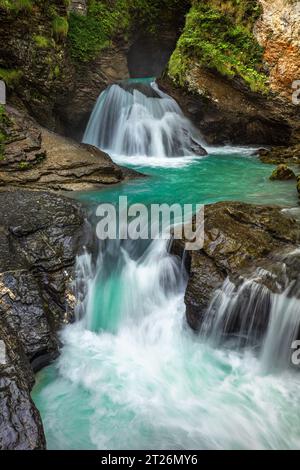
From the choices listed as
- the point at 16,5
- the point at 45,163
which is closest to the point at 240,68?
the point at 16,5

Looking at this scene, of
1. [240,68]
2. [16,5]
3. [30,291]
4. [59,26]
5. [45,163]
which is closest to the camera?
[30,291]

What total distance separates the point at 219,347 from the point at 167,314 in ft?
2.80

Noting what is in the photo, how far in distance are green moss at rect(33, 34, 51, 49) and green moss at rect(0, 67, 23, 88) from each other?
72cm

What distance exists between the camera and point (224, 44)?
453 inches

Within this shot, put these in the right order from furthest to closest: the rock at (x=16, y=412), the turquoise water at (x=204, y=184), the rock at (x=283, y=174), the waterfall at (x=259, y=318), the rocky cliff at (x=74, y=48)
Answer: the rocky cliff at (x=74, y=48) < the rock at (x=283, y=174) < the turquoise water at (x=204, y=184) < the waterfall at (x=259, y=318) < the rock at (x=16, y=412)

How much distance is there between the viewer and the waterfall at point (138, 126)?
11.4 metres

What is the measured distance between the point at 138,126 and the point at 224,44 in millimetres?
3284

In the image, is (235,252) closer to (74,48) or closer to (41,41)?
(41,41)

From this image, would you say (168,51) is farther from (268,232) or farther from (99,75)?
(268,232)

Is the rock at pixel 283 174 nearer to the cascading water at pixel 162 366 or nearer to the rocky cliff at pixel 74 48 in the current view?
the cascading water at pixel 162 366

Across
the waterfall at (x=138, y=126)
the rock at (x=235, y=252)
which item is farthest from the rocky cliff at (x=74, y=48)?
the rock at (x=235, y=252)

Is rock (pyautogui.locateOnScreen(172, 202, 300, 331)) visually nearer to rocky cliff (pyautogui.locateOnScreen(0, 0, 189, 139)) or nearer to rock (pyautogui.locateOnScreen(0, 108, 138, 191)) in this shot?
rock (pyautogui.locateOnScreen(0, 108, 138, 191))

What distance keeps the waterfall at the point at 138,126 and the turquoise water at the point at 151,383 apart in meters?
5.70
